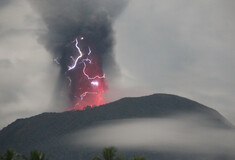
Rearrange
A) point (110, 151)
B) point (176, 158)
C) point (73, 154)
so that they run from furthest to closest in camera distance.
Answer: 1. point (73, 154)
2. point (176, 158)
3. point (110, 151)

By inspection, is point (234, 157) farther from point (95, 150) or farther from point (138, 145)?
point (95, 150)

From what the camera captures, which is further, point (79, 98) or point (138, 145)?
point (138, 145)

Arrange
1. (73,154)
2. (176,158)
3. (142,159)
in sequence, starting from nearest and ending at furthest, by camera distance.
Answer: (142,159)
(176,158)
(73,154)

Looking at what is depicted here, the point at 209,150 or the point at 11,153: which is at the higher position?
the point at 209,150

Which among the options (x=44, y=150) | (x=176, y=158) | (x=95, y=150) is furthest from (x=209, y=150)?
(x=44, y=150)

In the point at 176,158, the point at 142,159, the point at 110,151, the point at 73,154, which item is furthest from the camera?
the point at 73,154

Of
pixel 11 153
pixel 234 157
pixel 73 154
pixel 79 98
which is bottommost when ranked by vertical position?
pixel 11 153

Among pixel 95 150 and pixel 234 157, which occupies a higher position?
pixel 95 150

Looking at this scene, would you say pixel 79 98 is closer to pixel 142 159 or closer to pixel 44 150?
pixel 44 150

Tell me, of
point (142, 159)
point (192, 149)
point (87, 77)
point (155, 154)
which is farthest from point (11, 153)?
point (192, 149)
